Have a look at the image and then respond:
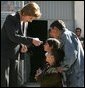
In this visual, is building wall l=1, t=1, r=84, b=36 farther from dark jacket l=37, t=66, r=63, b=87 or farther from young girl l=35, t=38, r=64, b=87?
dark jacket l=37, t=66, r=63, b=87

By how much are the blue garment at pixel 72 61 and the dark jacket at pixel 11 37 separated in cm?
66

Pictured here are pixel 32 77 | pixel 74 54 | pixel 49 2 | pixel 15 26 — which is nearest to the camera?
pixel 74 54

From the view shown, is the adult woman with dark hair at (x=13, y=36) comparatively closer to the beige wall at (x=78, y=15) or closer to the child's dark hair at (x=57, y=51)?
the child's dark hair at (x=57, y=51)

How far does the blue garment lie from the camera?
16.6 feet

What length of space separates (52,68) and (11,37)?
0.73 metres

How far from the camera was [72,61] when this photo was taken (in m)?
5.05

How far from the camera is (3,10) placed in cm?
728

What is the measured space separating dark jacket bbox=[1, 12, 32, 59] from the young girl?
0.46 m

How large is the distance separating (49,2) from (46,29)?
112 cm

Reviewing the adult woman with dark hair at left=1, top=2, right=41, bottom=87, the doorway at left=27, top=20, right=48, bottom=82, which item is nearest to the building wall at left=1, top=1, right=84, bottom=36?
the doorway at left=27, top=20, right=48, bottom=82

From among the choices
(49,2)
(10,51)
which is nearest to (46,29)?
(49,2)

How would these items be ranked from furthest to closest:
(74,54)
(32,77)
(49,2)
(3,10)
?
(49,2) → (32,77) → (3,10) → (74,54)

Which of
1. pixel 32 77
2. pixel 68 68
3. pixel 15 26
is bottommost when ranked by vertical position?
pixel 32 77

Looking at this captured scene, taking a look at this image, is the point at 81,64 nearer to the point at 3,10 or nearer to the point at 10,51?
the point at 10,51
